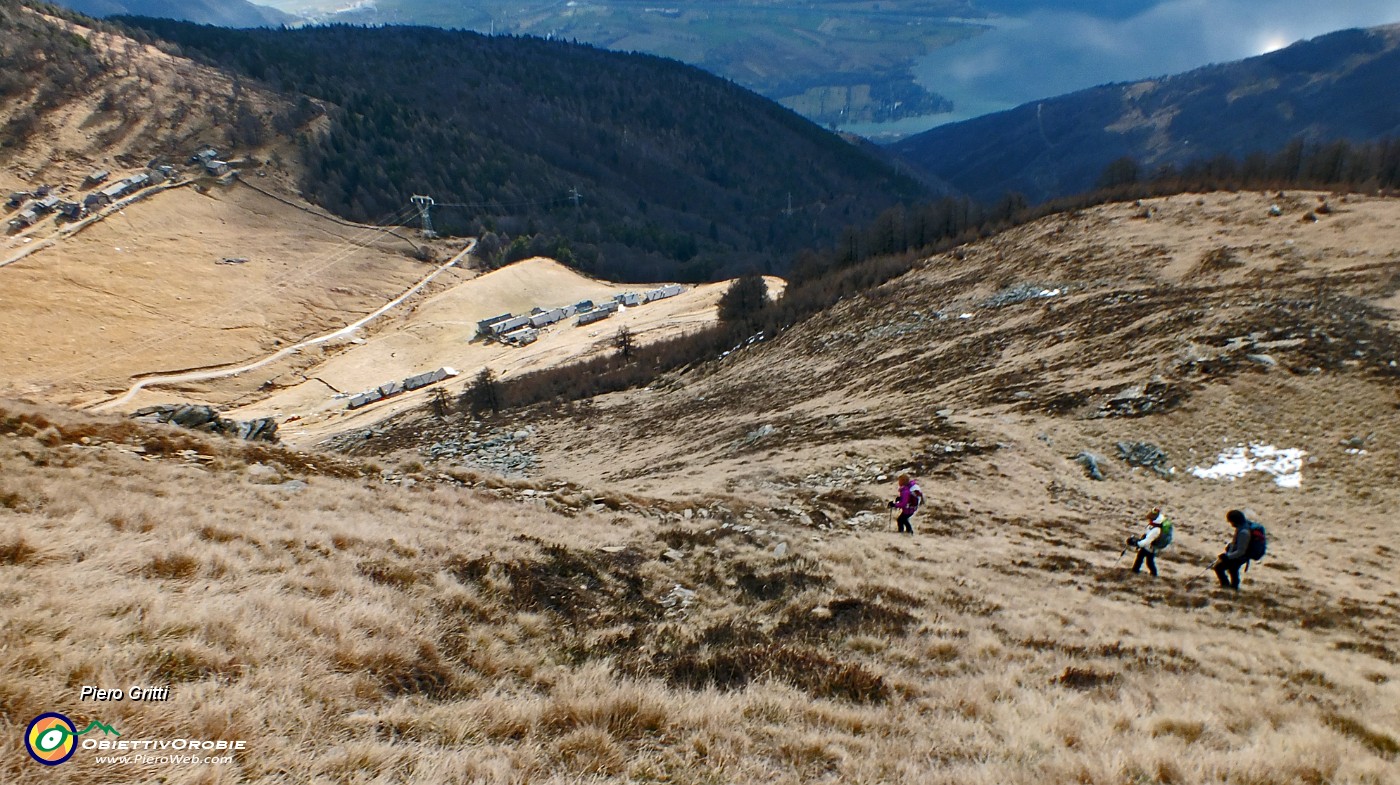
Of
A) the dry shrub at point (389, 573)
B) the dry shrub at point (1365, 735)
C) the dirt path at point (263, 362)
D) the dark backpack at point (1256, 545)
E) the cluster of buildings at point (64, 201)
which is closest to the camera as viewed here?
the dry shrub at point (1365, 735)

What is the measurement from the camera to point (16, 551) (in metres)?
6.18

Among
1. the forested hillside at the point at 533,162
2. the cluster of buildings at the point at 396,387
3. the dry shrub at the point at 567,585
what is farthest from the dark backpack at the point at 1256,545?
the forested hillside at the point at 533,162

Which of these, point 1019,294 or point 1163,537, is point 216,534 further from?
point 1019,294

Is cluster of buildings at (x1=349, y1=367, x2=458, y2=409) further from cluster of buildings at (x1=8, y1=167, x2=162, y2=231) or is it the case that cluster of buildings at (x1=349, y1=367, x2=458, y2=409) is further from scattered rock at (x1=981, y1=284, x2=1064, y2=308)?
cluster of buildings at (x1=8, y1=167, x2=162, y2=231)

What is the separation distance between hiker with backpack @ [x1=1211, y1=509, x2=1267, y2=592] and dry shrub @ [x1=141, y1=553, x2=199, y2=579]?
1515 centimetres

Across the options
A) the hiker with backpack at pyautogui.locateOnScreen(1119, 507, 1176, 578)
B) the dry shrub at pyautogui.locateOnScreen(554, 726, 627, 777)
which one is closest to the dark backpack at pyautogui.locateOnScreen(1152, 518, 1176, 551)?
the hiker with backpack at pyautogui.locateOnScreen(1119, 507, 1176, 578)

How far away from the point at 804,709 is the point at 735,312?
48669 millimetres

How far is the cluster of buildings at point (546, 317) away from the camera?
70.4m

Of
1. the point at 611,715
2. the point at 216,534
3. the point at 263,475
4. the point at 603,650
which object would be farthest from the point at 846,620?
the point at 263,475

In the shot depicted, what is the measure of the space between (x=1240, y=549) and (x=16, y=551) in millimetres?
16887

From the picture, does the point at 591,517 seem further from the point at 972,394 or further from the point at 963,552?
the point at 972,394

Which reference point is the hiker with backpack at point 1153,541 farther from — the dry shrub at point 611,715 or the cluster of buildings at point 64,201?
the cluster of buildings at point 64,201

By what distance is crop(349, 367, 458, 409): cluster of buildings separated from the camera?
5362 centimetres

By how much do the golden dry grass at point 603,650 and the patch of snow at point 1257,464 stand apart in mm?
5471
